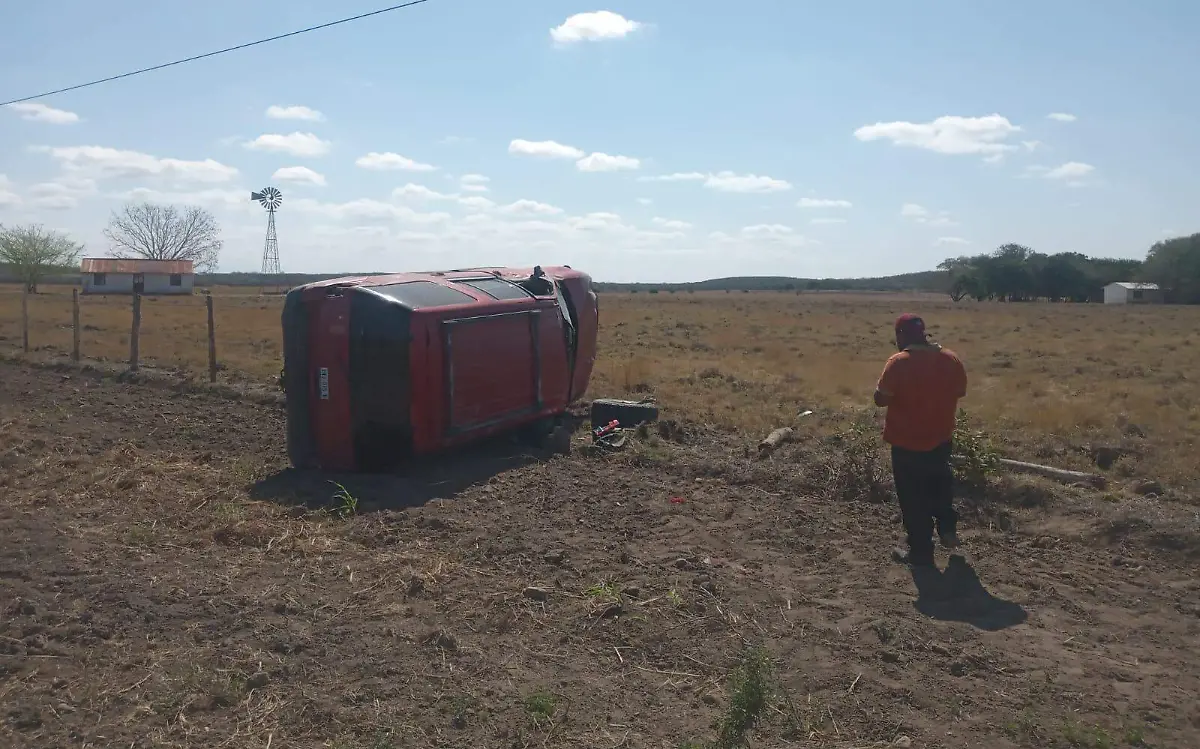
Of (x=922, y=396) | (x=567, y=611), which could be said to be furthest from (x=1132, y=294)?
(x=567, y=611)

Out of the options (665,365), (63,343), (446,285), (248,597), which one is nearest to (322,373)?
(446,285)

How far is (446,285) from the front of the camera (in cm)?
1019

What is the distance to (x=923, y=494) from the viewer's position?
6.61m

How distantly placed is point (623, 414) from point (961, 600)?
20.1ft

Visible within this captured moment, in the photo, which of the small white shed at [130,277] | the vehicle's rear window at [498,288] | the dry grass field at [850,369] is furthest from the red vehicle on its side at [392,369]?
the small white shed at [130,277]

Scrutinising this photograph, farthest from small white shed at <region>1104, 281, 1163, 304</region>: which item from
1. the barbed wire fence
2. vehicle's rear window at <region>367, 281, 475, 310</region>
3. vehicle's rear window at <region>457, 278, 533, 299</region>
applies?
vehicle's rear window at <region>367, 281, 475, 310</region>

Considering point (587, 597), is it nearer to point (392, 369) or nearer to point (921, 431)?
point (921, 431)

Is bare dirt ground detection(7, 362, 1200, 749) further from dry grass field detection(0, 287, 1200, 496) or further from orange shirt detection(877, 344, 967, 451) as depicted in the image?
dry grass field detection(0, 287, 1200, 496)

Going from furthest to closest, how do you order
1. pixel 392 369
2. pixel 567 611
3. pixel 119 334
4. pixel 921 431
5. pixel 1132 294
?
pixel 1132 294
pixel 119 334
pixel 392 369
pixel 921 431
pixel 567 611

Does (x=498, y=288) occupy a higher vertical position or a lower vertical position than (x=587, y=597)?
higher

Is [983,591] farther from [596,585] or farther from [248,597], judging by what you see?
[248,597]

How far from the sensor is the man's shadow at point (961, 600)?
18.4 ft

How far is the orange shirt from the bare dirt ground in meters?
0.92

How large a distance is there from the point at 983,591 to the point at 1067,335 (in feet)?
112
